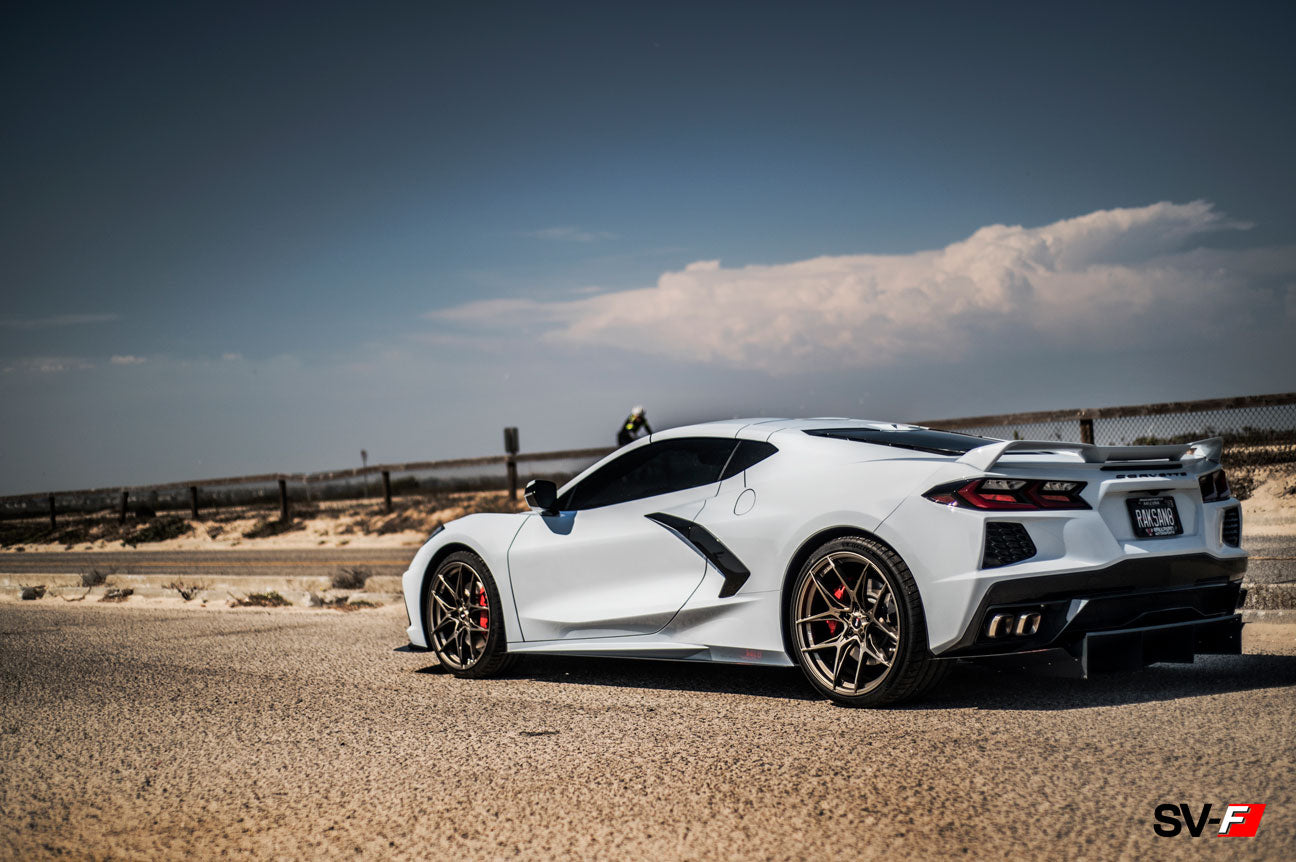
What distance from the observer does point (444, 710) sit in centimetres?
531

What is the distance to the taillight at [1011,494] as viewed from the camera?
4.52 m

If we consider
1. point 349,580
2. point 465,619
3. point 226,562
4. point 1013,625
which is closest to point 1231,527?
point 1013,625

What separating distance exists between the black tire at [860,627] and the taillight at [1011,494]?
1.20 ft

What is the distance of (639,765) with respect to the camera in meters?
4.05

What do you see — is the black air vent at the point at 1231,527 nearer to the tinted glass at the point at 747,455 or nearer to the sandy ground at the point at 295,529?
the tinted glass at the point at 747,455

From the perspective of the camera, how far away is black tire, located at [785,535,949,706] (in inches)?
181

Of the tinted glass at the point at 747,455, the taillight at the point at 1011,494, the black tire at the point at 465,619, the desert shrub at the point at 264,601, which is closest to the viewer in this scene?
the taillight at the point at 1011,494

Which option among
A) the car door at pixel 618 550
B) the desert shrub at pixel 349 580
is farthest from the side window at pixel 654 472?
the desert shrub at pixel 349 580

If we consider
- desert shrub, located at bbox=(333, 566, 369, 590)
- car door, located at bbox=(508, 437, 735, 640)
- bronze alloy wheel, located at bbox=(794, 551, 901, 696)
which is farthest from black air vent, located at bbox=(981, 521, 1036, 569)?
desert shrub, located at bbox=(333, 566, 369, 590)

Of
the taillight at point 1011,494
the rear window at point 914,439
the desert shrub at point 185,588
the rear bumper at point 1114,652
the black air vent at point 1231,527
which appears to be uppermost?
the rear window at point 914,439

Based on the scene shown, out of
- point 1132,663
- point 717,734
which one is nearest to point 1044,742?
point 1132,663

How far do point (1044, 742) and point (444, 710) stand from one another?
277cm

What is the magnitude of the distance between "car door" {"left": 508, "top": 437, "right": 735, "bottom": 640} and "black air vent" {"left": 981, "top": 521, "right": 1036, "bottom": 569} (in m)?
1.50

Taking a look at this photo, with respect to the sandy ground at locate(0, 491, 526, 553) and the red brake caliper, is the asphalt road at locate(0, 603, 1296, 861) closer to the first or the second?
the red brake caliper
